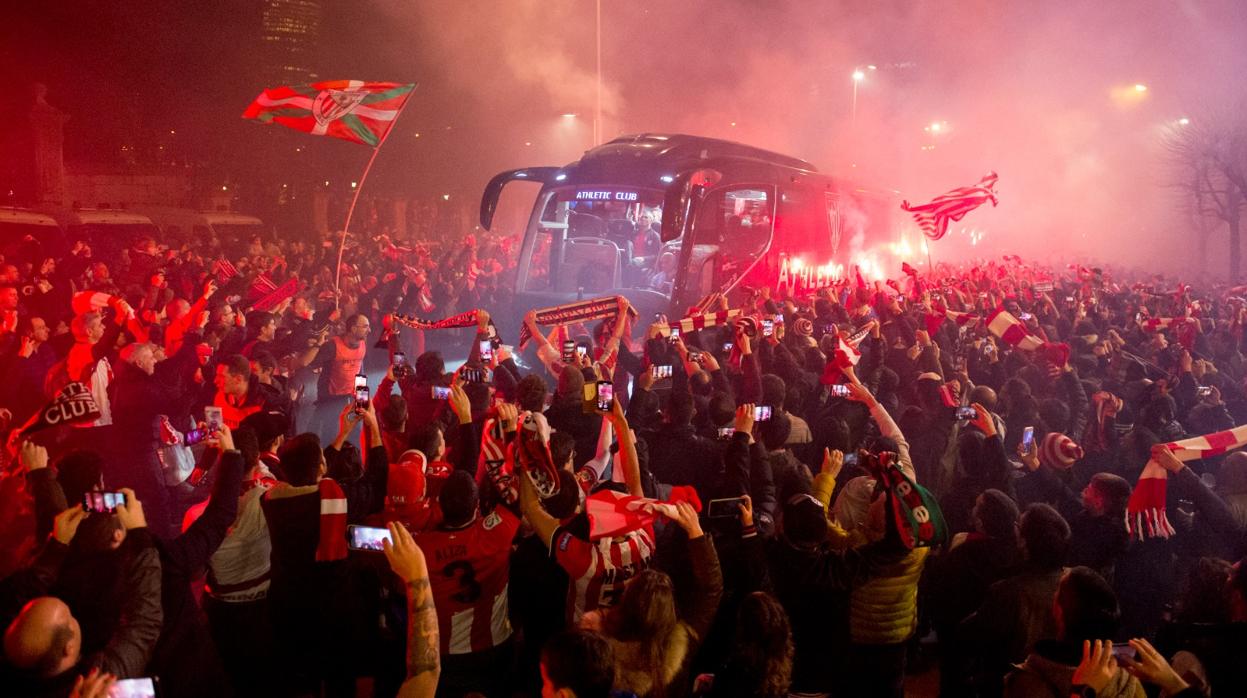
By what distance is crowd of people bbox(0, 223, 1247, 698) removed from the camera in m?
2.74

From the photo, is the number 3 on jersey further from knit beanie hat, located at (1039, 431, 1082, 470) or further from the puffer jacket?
knit beanie hat, located at (1039, 431, 1082, 470)

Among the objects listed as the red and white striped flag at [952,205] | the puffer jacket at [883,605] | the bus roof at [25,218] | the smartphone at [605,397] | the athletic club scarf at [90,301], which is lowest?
the puffer jacket at [883,605]

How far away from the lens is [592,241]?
1206 centimetres

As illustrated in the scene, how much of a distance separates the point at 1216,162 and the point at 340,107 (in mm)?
27124

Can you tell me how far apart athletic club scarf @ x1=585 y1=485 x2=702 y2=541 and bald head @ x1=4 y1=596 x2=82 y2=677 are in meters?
1.82

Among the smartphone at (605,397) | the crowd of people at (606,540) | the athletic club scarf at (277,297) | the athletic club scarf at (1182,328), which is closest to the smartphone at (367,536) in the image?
the crowd of people at (606,540)

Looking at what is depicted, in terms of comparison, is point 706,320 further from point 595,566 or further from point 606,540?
point 595,566

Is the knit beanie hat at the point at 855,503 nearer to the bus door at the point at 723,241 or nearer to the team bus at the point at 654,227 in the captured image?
the team bus at the point at 654,227

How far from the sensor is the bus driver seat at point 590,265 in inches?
472

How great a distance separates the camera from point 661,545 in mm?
3781

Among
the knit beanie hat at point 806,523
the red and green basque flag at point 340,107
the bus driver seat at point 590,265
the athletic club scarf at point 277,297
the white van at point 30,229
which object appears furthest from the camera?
the white van at point 30,229

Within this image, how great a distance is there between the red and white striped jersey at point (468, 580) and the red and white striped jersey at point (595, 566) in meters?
0.27

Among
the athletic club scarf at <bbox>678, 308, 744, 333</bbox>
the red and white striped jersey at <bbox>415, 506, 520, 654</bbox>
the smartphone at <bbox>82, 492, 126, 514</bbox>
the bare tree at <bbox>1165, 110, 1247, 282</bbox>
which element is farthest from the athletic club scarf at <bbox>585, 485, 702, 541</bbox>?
the bare tree at <bbox>1165, 110, 1247, 282</bbox>

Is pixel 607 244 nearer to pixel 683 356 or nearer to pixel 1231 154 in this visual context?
pixel 683 356
